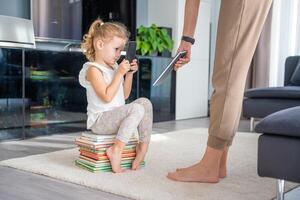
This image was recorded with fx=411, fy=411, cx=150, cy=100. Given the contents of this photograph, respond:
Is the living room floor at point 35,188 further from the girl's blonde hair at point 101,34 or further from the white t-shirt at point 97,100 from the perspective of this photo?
the girl's blonde hair at point 101,34

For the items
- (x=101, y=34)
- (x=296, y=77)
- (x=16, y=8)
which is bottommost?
(x=296, y=77)

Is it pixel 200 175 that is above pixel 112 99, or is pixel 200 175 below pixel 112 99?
below

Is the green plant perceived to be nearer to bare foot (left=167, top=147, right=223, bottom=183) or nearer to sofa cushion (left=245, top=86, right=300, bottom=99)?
sofa cushion (left=245, top=86, right=300, bottom=99)

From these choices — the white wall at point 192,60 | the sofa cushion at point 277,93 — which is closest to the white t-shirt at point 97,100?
the sofa cushion at point 277,93

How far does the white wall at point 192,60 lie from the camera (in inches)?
162

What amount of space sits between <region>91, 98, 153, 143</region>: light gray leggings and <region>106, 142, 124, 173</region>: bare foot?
4 centimetres

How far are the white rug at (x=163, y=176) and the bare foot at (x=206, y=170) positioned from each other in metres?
0.03

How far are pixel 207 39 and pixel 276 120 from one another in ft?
10.7

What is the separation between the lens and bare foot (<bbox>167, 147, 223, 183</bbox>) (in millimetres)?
1560

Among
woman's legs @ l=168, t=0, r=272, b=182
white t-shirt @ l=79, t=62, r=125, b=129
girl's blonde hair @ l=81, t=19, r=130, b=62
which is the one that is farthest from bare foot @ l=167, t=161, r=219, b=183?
girl's blonde hair @ l=81, t=19, r=130, b=62

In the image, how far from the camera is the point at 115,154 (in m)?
1.78

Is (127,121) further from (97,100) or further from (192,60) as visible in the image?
(192,60)

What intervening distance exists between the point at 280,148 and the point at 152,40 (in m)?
2.68

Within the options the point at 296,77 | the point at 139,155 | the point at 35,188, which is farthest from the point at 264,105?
the point at 35,188
